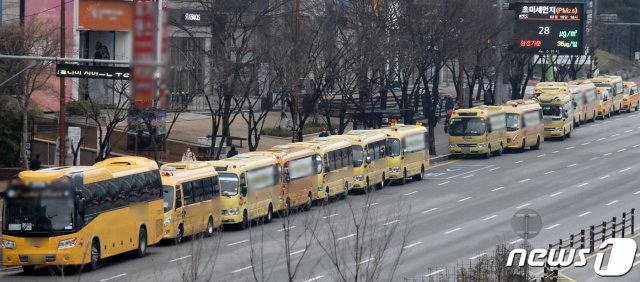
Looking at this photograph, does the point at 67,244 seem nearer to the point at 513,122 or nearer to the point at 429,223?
the point at 429,223

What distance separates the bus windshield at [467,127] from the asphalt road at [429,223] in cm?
165

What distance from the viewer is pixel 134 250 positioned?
35844mm

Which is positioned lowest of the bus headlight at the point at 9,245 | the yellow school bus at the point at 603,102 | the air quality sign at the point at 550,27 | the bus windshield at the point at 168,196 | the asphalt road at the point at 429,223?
the asphalt road at the point at 429,223

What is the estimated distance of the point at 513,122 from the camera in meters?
69.7

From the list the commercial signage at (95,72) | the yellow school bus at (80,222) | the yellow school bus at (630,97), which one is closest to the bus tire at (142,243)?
the yellow school bus at (80,222)

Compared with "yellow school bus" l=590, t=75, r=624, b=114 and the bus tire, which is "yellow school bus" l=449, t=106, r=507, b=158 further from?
the bus tire

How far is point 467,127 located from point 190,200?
29.4m

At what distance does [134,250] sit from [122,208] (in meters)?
1.81

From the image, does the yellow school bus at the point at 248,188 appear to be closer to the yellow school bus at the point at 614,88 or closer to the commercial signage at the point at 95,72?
the commercial signage at the point at 95,72

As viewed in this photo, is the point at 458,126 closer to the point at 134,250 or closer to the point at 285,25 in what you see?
the point at 285,25

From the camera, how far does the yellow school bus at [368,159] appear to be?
53.8 m

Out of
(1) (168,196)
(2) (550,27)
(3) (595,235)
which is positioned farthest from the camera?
(2) (550,27)

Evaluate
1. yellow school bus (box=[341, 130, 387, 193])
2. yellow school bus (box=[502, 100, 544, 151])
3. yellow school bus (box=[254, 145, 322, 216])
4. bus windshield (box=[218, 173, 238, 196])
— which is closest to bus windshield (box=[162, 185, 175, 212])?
bus windshield (box=[218, 173, 238, 196])

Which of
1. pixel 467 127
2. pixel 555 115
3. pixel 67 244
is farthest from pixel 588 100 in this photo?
pixel 67 244
